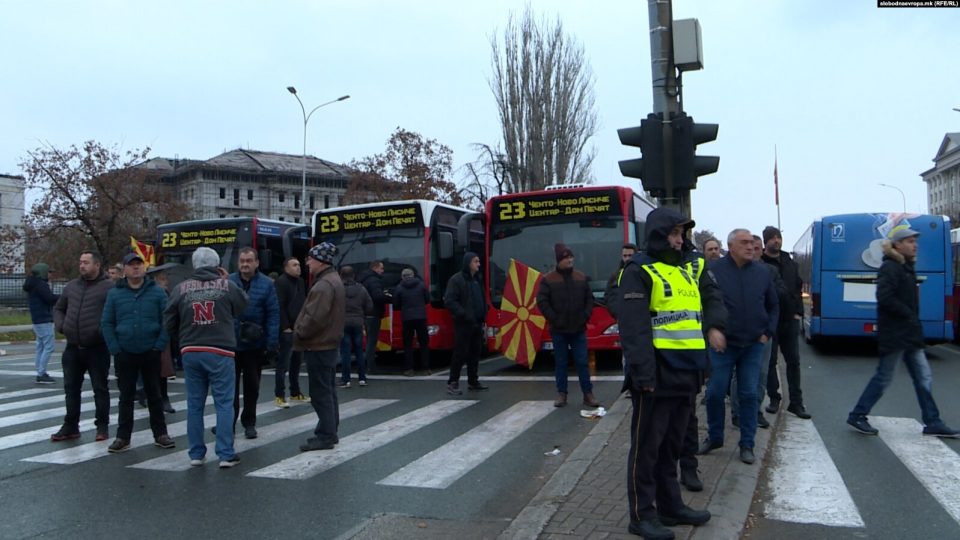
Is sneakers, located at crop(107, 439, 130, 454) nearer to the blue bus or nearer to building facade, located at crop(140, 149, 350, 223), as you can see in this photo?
the blue bus

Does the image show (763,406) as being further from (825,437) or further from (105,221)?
(105,221)

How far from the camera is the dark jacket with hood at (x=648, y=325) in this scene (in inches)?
169

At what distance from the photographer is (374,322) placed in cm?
1300

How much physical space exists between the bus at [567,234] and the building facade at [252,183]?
7345 cm

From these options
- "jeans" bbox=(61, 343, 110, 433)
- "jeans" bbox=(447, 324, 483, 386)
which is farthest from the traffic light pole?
"jeans" bbox=(61, 343, 110, 433)

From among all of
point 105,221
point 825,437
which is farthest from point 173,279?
point 105,221

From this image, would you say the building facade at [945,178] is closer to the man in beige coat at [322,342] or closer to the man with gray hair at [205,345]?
the man in beige coat at [322,342]

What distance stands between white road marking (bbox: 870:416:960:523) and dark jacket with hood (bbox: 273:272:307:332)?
6.71 metres

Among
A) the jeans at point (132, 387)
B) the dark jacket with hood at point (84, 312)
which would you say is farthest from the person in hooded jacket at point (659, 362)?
the dark jacket with hood at point (84, 312)

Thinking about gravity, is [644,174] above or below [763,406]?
above

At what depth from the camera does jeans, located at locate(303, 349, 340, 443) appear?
284 inches

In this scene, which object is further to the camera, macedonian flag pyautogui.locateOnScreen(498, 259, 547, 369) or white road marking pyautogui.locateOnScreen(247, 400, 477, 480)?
macedonian flag pyautogui.locateOnScreen(498, 259, 547, 369)

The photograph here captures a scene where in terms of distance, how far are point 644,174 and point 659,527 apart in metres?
4.16

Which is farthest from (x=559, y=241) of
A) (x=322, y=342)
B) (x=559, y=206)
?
(x=322, y=342)
